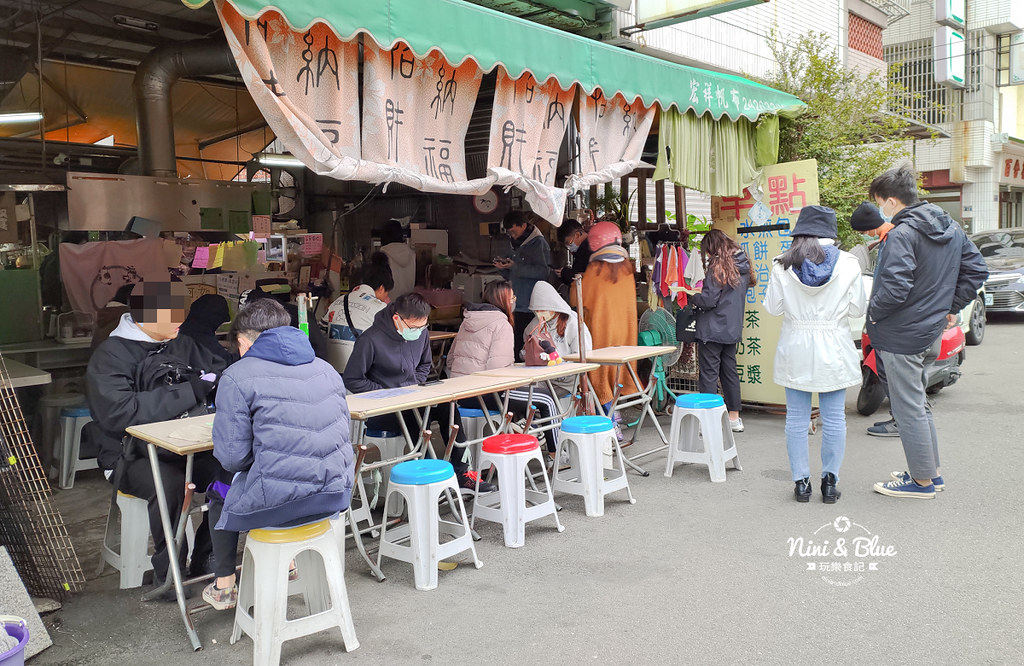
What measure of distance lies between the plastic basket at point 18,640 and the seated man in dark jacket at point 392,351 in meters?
2.44

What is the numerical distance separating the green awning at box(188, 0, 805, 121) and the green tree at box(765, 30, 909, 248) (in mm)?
1472

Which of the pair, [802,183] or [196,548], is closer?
[196,548]

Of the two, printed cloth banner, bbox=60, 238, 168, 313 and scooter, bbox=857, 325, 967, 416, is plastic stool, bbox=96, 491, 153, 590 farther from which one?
scooter, bbox=857, 325, 967, 416

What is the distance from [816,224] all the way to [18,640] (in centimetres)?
502

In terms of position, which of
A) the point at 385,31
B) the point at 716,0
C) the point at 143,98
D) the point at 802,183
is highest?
the point at 716,0

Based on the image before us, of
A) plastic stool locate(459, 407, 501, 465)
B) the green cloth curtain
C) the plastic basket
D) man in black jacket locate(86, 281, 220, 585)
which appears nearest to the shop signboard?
the green cloth curtain

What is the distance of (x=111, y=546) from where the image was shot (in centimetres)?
455

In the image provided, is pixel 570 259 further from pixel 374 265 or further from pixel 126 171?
pixel 126 171

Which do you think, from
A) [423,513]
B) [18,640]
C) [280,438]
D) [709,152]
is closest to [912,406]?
[709,152]

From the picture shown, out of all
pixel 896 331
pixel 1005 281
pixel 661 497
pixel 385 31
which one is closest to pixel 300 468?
pixel 385 31

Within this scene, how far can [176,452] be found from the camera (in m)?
3.70

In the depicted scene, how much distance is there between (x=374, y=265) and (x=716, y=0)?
456 cm

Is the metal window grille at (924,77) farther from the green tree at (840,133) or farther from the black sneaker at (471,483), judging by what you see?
the black sneaker at (471,483)

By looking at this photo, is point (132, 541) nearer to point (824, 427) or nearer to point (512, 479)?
point (512, 479)
